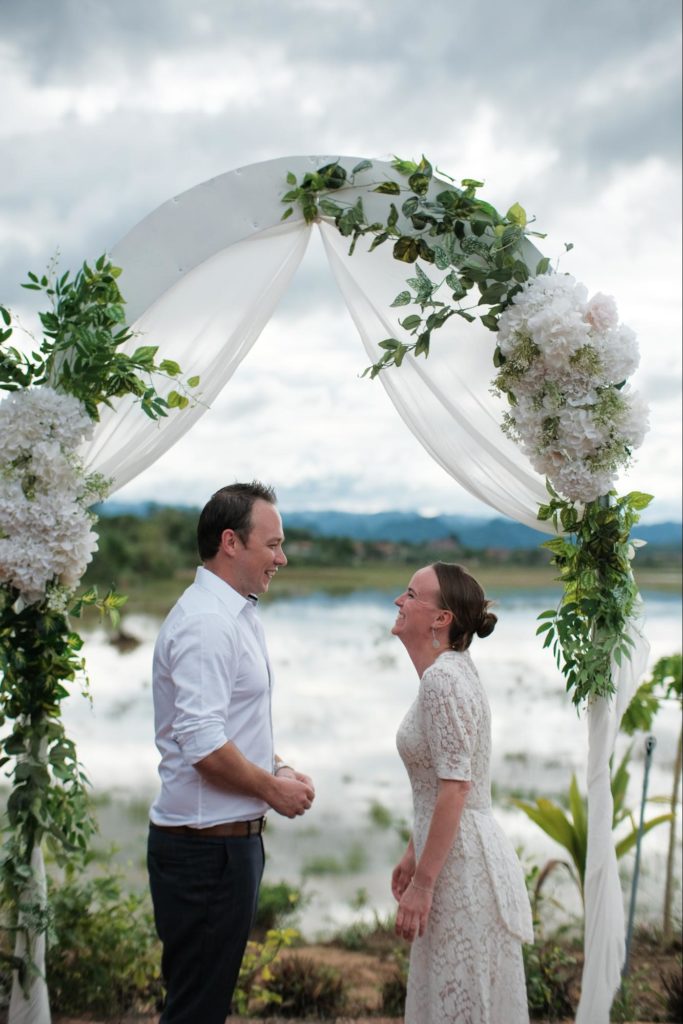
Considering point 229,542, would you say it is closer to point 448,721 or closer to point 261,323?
point 448,721

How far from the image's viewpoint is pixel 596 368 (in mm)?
2395

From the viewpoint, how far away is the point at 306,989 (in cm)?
306

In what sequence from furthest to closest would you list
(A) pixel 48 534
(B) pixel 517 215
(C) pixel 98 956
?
(C) pixel 98 956 < (B) pixel 517 215 < (A) pixel 48 534

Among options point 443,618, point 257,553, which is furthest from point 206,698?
point 443,618

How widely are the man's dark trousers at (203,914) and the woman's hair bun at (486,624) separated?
2.28ft

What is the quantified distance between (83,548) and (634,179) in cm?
331

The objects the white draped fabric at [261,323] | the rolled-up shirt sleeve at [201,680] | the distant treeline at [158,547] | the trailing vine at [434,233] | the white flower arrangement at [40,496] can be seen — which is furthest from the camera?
the distant treeline at [158,547]

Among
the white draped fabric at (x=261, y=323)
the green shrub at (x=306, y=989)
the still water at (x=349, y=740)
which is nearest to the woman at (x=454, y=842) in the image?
the white draped fabric at (x=261, y=323)

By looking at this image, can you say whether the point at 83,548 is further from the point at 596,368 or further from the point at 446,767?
the point at 596,368

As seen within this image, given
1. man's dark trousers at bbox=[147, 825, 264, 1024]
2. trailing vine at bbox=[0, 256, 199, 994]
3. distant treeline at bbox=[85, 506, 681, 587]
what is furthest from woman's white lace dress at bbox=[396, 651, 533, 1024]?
distant treeline at bbox=[85, 506, 681, 587]

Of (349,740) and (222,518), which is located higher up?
(222,518)

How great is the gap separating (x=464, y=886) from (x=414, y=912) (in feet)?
0.41

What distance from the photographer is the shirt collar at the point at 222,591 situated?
1.88m

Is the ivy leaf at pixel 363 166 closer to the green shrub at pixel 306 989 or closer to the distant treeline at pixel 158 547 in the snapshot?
the green shrub at pixel 306 989
